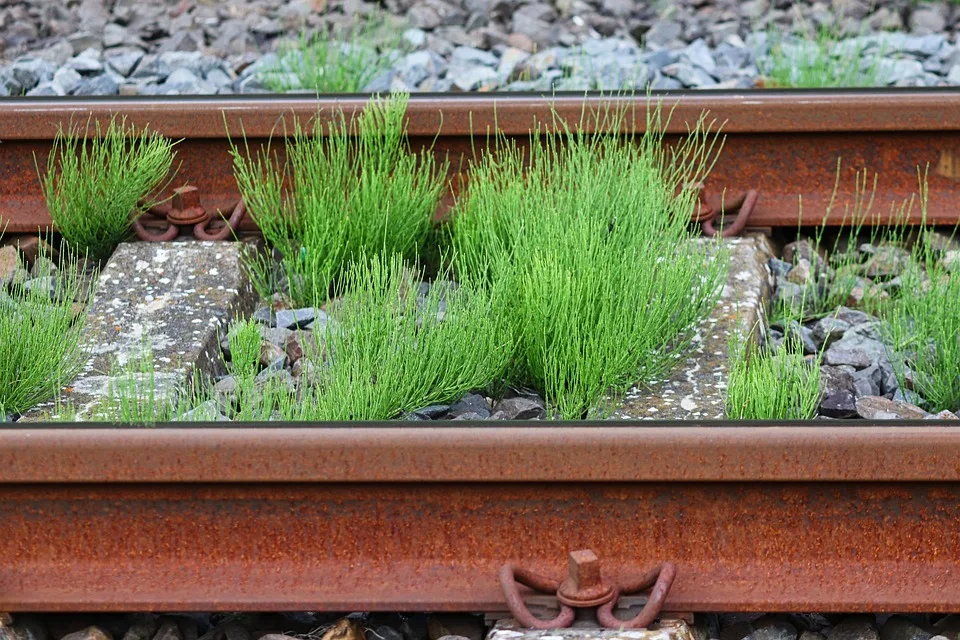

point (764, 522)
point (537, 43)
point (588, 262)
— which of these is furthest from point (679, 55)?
point (764, 522)

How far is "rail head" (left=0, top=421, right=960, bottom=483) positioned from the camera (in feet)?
9.18

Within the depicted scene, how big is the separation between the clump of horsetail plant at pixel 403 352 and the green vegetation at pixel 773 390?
1.81ft

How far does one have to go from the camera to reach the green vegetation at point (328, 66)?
5641 millimetres

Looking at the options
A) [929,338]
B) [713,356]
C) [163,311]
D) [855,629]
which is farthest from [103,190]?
[855,629]

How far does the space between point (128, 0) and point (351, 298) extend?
158 inches

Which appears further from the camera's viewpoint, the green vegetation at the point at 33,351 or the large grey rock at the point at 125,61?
the large grey rock at the point at 125,61

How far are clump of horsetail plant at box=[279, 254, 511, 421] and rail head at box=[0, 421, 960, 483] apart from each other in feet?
1.32

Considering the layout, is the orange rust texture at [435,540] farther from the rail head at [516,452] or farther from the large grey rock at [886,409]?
the large grey rock at [886,409]

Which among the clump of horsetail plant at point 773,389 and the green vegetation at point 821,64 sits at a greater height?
the green vegetation at point 821,64

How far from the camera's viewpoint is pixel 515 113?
4645 mm

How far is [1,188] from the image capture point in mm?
4656

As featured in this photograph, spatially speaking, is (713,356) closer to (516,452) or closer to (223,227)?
(516,452)

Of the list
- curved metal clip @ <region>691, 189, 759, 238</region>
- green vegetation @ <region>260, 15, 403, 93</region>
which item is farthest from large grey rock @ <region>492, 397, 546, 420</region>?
green vegetation @ <region>260, 15, 403, 93</region>

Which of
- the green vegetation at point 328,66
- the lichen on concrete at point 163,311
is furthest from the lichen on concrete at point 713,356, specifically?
the green vegetation at point 328,66
